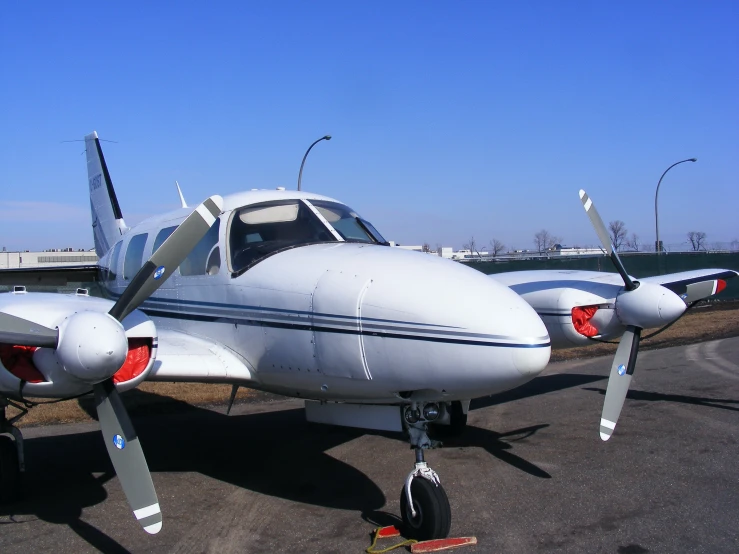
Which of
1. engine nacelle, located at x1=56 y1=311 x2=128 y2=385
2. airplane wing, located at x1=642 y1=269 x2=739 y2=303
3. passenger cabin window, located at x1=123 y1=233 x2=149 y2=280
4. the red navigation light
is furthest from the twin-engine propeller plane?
the red navigation light

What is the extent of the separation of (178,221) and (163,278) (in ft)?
7.65

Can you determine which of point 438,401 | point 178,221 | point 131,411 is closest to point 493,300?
point 438,401

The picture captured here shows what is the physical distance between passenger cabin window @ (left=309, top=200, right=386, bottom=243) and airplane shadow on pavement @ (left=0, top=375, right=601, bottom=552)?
2.55 metres

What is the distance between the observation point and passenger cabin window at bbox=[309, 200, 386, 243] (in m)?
7.00

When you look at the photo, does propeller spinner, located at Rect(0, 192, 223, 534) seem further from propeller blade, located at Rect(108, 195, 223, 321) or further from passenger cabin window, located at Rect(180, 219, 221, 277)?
passenger cabin window, located at Rect(180, 219, 221, 277)

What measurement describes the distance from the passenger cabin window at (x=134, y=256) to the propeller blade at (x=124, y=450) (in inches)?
136

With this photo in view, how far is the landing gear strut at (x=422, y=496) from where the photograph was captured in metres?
5.28

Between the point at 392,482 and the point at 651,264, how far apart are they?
25.8m

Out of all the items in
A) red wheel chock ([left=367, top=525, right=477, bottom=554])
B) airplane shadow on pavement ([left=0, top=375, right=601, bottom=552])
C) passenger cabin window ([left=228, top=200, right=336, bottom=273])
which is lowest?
airplane shadow on pavement ([left=0, top=375, right=601, bottom=552])

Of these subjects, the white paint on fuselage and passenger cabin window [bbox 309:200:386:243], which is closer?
the white paint on fuselage

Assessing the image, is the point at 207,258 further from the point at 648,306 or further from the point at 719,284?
the point at 719,284

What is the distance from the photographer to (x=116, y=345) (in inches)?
198

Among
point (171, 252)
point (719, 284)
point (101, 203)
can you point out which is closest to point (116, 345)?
point (171, 252)

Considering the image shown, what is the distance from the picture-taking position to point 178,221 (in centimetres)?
820
